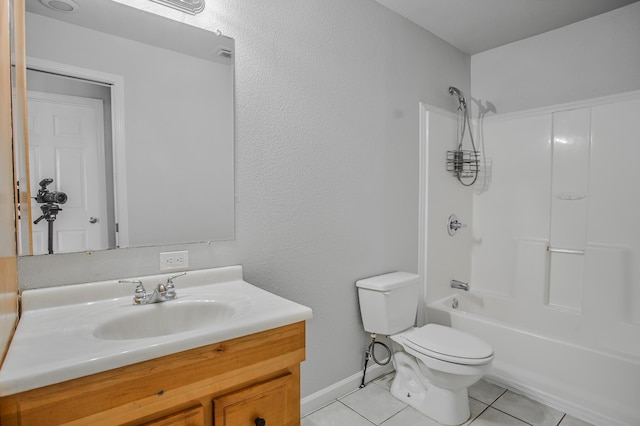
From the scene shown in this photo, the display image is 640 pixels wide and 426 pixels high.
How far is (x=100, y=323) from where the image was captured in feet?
3.56

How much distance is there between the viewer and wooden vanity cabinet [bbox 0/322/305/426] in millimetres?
770

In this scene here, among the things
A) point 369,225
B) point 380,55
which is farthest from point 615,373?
point 380,55

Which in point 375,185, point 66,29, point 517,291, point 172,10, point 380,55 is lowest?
point 517,291

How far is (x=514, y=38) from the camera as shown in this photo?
9.09 feet

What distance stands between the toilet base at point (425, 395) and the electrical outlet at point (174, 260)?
1.45 metres

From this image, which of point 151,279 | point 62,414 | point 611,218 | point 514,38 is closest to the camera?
point 62,414

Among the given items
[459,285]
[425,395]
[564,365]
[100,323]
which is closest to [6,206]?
[100,323]

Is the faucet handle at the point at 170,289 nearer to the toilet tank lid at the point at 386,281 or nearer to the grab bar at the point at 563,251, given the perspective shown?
the toilet tank lid at the point at 386,281

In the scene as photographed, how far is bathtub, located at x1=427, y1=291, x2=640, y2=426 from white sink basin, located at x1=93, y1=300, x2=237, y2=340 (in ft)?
5.95

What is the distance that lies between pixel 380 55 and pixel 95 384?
7.40 ft

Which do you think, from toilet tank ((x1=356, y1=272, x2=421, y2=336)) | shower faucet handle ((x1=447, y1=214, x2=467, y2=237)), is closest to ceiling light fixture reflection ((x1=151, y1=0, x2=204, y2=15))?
toilet tank ((x1=356, y1=272, x2=421, y2=336))

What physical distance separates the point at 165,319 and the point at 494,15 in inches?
109

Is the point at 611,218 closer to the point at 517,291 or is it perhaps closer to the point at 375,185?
the point at 517,291

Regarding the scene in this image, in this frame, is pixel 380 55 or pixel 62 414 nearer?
pixel 62 414
